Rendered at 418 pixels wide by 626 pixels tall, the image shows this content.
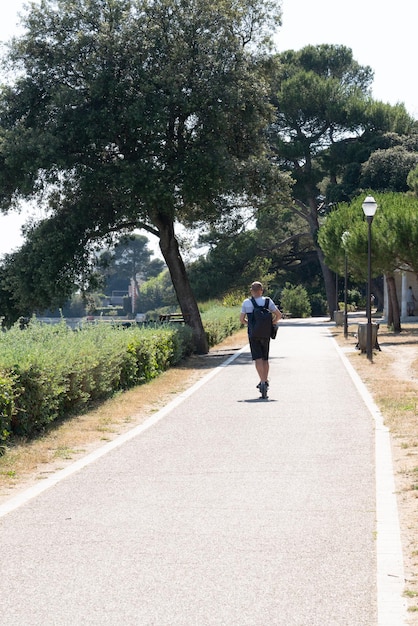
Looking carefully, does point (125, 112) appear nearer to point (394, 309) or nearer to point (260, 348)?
point (260, 348)

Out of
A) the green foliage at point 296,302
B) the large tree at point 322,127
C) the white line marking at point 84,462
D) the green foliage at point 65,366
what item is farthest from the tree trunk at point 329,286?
the white line marking at point 84,462

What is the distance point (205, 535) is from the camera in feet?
20.5

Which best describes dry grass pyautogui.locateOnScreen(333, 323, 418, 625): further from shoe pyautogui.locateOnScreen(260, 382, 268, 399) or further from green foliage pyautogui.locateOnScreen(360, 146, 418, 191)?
green foliage pyautogui.locateOnScreen(360, 146, 418, 191)

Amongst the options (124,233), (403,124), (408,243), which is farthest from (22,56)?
(403,124)

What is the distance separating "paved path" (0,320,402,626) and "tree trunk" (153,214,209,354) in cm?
1940

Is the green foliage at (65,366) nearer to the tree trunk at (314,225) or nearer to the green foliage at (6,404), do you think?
the green foliage at (6,404)

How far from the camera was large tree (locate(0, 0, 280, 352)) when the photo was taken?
2731cm

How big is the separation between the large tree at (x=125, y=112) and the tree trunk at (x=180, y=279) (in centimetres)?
88

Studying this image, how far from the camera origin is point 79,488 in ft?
26.2

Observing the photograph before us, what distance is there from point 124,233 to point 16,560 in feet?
87.6

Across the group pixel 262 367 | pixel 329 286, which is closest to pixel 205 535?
pixel 262 367

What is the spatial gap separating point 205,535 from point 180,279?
2585 cm

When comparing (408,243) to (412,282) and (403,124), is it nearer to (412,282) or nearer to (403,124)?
(412,282)

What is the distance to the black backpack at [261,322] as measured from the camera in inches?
587
